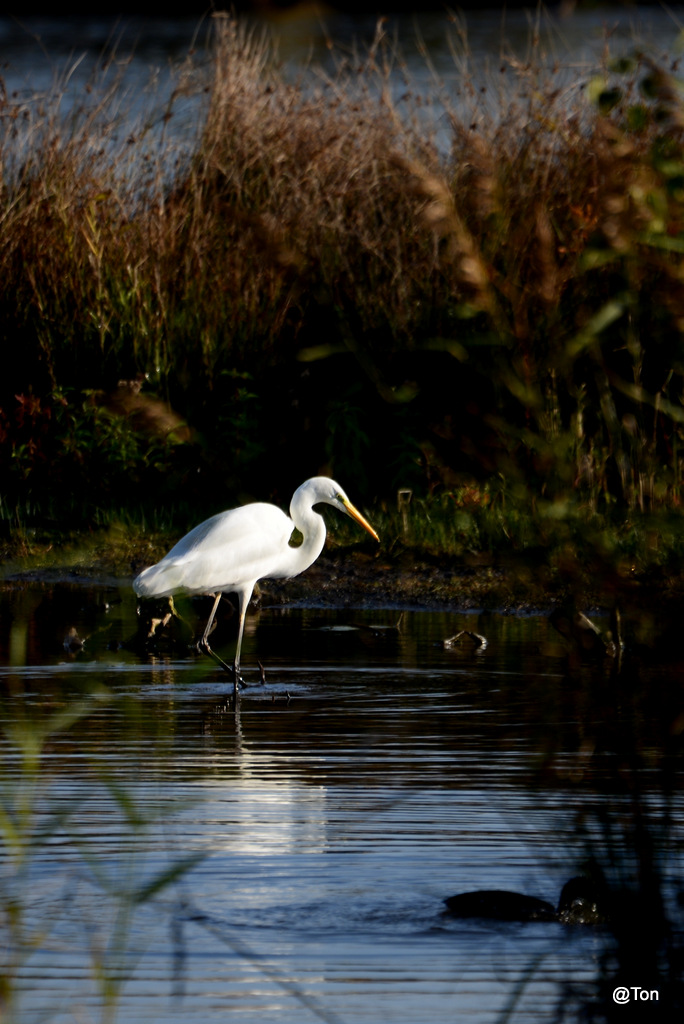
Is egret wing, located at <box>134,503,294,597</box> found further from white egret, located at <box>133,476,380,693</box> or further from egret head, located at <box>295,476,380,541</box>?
egret head, located at <box>295,476,380,541</box>

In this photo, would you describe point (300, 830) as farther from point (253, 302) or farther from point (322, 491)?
point (253, 302)

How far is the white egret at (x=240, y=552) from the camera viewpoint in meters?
8.26

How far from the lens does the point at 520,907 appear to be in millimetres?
4062

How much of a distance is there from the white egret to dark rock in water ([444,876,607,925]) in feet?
13.1

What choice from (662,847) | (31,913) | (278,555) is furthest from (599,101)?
(278,555)

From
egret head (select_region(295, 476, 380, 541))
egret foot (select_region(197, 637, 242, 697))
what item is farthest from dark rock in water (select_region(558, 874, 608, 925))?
egret head (select_region(295, 476, 380, 541))

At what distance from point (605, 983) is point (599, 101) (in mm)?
1497

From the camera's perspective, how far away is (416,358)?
1202 cm

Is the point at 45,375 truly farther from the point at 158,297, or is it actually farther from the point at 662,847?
the point at 662,847

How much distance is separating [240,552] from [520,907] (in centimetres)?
467

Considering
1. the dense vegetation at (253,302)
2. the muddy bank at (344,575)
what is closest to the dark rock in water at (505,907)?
the muddy bank at (344,575)

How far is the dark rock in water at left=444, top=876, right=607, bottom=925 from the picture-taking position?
3.93 meters

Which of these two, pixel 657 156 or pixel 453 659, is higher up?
pixel 657 156

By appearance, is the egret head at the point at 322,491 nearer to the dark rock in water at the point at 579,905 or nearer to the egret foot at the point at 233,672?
the egret foot at the point at 233,672
